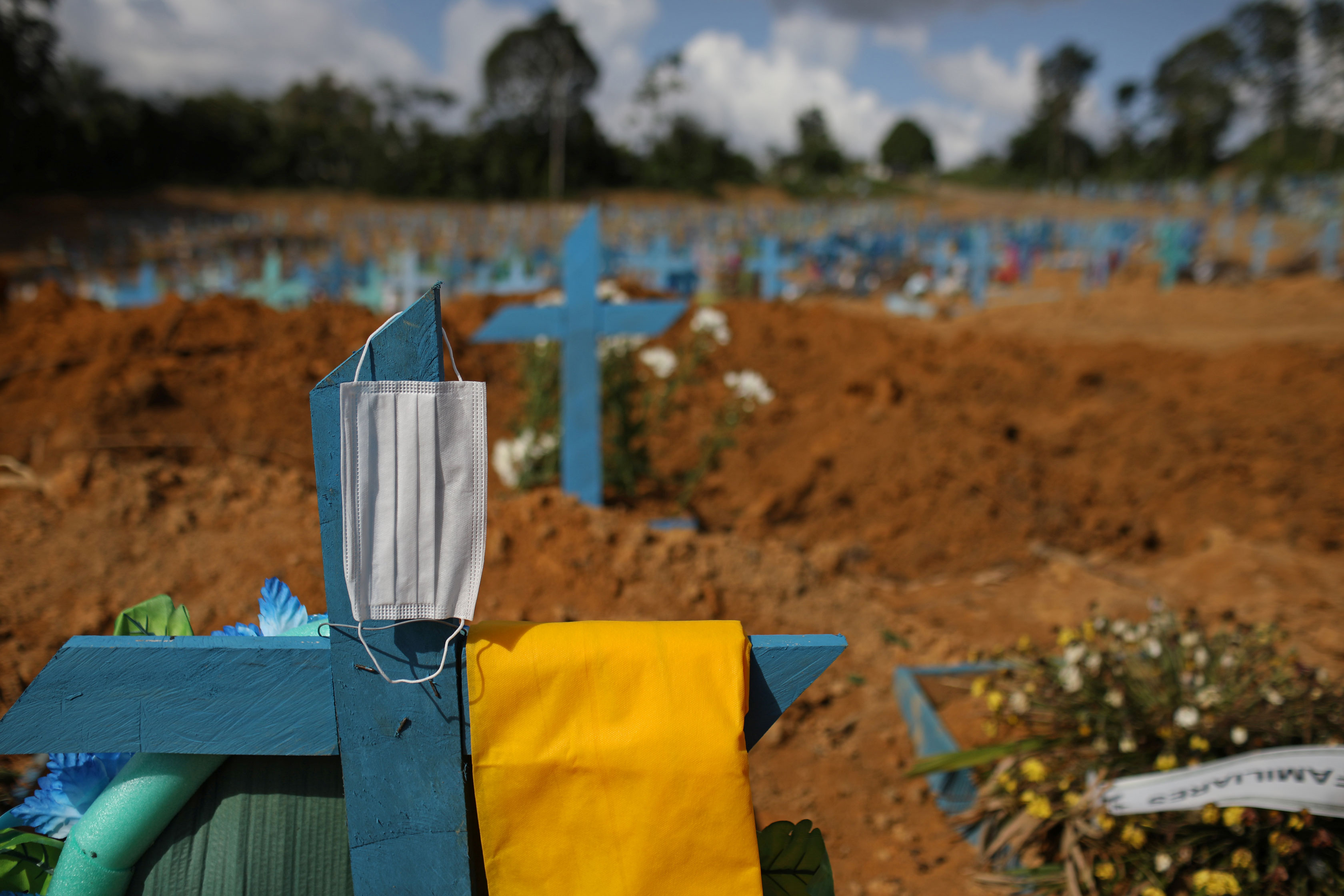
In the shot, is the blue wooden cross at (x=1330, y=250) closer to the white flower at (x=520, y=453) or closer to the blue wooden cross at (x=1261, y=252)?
the blue wooden cross at (x=1261, y=252)

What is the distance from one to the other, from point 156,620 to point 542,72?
62687 mm

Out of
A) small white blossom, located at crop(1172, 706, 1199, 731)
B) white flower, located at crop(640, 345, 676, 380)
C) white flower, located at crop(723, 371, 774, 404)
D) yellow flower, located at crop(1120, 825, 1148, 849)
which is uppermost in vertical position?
white flower, located at crop(640, 345, 676, 380)

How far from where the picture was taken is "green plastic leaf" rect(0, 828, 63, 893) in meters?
1.02

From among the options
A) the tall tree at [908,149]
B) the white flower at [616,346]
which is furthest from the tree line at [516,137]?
the white flower at [616,346]

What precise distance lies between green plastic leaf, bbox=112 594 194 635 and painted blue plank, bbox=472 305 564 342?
92.7 inches

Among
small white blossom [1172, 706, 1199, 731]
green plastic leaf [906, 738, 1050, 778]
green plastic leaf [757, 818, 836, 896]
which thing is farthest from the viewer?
green plastic leaf [906, 738, 1050, 778]

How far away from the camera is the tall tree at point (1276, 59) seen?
53.3 metres

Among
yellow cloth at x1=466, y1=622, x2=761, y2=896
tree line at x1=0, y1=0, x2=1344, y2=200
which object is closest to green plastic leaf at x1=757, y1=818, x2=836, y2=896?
yellow cloth at x1=466, y1=622, x2=761, y2=896

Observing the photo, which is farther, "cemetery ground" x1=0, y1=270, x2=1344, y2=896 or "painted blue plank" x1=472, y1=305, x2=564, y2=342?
"painted blue plank" x1=472, y1=305, x2=564, y2=342

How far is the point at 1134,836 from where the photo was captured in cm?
182

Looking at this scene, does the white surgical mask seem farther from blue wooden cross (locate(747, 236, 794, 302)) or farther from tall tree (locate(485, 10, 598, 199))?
tall tree (locate(485, 10, 598, 199))

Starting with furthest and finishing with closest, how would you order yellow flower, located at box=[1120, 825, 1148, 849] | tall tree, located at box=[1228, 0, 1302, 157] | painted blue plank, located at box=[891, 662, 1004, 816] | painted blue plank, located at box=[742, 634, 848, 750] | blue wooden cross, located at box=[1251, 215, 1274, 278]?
tall tree, located at box=[1228, 0, 1302, 157], blue wooden cross, located at box=[1251, 215, 1274, 278], painted blue plank, located at box=[891, 662, 1004, 816], yellow flower, located at box=[1120, 825, 1148, 849], painted blue plank, located at box=[742, 634, 848, 750]

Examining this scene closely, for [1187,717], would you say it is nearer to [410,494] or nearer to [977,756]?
[977,756]

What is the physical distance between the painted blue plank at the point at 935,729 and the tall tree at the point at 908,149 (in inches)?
3326
